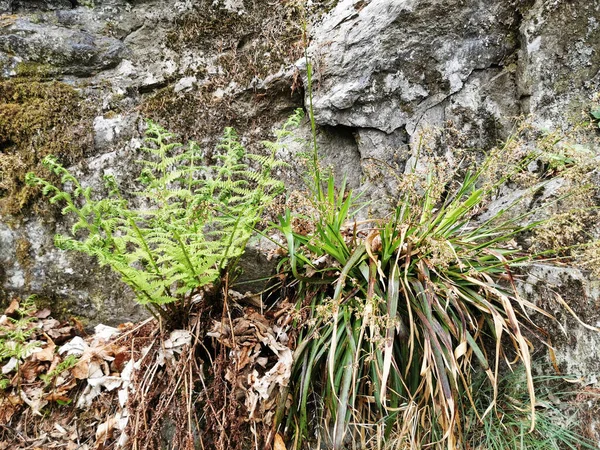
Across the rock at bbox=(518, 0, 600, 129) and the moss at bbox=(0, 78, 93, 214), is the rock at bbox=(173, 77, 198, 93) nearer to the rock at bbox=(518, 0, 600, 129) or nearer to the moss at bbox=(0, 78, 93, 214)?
the moss at bbox=(0, 78, 93, 214)

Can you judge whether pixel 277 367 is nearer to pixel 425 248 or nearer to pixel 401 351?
pixel 401 351

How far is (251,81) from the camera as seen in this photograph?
127 inches

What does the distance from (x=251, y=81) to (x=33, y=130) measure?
5.20ft

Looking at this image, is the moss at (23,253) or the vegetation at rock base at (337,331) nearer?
the vegetation at rock base at (337,331)

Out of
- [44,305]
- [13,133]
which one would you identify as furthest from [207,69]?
[44,305]

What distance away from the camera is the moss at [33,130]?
2910mm

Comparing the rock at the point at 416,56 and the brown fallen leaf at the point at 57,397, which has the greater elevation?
the rock at the point at 416,56

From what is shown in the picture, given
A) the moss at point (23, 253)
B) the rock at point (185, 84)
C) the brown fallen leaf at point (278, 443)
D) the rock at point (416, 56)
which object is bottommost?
the brown fallen leaf at point (278, 443)

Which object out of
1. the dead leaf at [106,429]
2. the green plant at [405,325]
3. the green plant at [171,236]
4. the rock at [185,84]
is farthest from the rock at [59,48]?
Answer: the dead leaf at [106,429]

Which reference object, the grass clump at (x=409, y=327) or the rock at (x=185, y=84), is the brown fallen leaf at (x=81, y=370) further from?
the rock at (x=185, y=84)

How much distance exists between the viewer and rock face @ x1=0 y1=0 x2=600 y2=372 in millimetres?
2883

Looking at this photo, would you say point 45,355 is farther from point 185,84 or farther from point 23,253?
point 185,84

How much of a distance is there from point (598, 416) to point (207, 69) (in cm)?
325

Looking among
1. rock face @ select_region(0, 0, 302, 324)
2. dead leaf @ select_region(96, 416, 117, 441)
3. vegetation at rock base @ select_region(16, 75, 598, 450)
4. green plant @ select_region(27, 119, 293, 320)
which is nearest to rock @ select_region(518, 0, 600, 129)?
vegetation at rock base @ select_region(16, 75, 598, 450)
